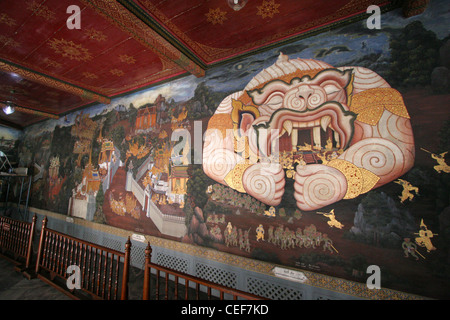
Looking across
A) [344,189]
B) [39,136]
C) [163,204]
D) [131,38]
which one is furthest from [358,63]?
[39,136]

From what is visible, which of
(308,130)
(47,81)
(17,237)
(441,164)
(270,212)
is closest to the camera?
(441,164)

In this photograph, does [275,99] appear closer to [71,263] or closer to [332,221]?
[332,221]

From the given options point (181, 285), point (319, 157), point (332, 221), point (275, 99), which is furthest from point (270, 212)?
point (181, 285)

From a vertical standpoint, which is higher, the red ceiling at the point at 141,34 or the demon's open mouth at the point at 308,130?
the red ceiling at the point at 141,34

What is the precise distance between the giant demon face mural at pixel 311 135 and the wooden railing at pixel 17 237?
394cm

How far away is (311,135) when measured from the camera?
117 inches

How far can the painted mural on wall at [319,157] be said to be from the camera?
2315 millimetres

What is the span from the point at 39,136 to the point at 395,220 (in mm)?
12184

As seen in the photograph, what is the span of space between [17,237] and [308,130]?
21.4 ft

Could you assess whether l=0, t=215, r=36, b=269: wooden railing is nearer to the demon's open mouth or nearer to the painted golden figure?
the painted golden figure

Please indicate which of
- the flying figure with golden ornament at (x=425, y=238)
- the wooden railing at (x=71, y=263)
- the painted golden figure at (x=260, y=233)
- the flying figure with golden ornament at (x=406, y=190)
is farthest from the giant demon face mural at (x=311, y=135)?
the wooden railing at (x=71, y=263)

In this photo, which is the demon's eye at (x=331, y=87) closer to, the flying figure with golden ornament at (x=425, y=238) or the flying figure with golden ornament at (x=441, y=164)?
the flying figure with golden ornament at (x=441, y=164)

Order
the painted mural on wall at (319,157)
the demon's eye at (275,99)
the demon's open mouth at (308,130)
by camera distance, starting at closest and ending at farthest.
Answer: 1. the painted mural on wall at (319,157)
2. the demon's open mouth at (308,130)
3. the demon's eye at (275,99)

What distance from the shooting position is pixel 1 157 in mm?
9164
